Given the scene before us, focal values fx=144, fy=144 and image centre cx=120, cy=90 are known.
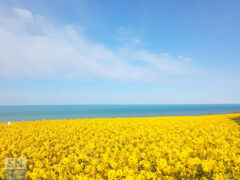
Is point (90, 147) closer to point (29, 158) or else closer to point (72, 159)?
point (72, 159)

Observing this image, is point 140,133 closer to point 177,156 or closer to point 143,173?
point 177,156

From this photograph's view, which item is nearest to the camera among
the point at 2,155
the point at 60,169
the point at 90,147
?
the point at 60,169

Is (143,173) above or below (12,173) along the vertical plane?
above

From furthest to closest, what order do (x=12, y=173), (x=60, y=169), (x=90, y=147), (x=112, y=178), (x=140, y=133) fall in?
(x=140, y=133) < (x=90, y=147) < (x=12, y=173) < (x=60, y=169) < (x=112, y=178)

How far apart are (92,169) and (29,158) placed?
3958 millimetres

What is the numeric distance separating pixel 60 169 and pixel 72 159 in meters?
0.93

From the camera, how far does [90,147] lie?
291 inches

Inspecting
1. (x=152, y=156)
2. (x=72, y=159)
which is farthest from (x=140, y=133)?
(x=72, y=159)

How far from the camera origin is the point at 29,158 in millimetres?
6895

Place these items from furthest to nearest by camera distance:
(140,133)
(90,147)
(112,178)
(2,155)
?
(140,133), (90,147), (2,155), (112,178)

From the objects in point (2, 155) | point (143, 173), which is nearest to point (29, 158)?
point (2, 155)

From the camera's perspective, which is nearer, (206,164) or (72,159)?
(206,164)

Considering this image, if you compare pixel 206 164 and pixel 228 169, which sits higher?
pixel 206 164

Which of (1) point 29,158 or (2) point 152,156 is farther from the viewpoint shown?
(1) point 29,158
